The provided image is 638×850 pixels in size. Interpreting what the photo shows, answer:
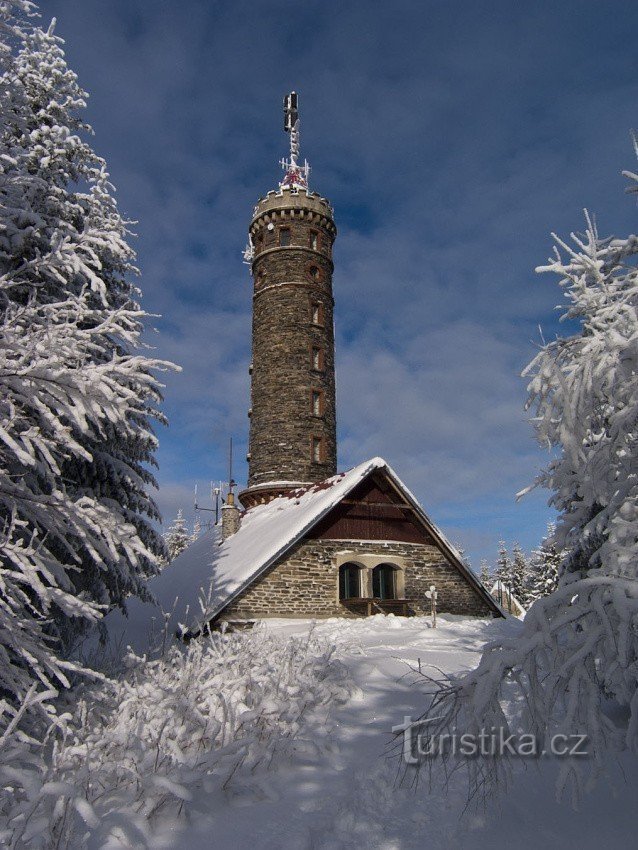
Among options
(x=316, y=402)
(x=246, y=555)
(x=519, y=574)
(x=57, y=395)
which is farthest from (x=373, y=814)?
(x=519, y=574)

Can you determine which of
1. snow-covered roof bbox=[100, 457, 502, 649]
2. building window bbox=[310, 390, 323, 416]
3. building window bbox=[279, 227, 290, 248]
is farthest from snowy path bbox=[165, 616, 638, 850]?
building window bbox=[279, 227, 290, 248]

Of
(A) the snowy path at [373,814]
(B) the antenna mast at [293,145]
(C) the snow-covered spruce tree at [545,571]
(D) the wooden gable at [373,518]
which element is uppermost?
(B) the antenna mast at [293,145]

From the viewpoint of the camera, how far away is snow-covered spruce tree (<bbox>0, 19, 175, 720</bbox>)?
6.02m

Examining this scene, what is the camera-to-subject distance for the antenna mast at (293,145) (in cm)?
2967

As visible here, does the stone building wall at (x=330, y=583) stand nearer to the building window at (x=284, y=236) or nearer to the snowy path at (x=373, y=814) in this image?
the snowy path at (x=373, y=814)

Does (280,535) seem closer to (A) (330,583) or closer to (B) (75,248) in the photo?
(A) (330,583)

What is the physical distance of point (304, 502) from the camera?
744 inches

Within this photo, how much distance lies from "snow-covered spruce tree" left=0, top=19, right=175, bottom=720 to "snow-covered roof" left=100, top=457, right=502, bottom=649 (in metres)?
5.05

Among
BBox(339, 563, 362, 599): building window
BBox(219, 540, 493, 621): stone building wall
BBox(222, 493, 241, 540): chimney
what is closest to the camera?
BBox(219, 540, 493, 621): stone building wall

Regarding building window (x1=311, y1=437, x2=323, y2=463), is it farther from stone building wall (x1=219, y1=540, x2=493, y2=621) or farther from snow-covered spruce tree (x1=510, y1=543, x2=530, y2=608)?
snow-covered spruce tree (x1=510, y1=543, x2=530, y2=608)

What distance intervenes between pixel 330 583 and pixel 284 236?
15977 millimetres

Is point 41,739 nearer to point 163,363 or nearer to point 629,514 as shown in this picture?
point 163,363

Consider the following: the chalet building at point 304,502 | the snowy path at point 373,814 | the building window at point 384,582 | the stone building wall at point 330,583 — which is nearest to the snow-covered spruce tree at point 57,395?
the snowy path at point 373,814

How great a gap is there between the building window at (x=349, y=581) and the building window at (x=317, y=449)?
6.53 metres
